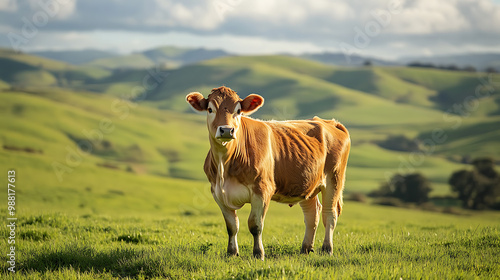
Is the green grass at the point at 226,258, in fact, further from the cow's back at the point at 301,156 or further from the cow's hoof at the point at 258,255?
the cow's back at the point at 301,156

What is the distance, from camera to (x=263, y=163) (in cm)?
980

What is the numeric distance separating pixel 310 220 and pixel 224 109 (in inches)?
154

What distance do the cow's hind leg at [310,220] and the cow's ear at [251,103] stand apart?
3193 millimetres

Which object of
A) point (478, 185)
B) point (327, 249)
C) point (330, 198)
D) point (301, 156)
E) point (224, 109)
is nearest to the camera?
point (224, 109)

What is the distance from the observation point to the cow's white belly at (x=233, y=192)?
9.67m

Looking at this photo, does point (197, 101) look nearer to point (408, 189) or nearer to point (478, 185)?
point (478, 185)

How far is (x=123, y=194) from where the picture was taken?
59344 mm

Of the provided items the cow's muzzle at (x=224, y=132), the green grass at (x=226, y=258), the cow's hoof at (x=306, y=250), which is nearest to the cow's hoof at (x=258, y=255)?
the green grass at (x=226, y=258)

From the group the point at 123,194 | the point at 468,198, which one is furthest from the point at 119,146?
the point at 468,198

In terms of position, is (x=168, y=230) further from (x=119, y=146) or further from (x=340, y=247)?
(x=119, y=146)

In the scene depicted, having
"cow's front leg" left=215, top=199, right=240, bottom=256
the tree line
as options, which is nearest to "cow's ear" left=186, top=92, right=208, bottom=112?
"cow's front leg" left=215, top=199, right=240, bottom=256

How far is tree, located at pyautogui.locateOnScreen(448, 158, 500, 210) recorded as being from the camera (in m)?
80.0

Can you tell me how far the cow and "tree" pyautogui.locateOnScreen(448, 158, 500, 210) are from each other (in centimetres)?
7659

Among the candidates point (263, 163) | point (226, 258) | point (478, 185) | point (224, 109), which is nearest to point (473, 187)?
point (478, 185)
